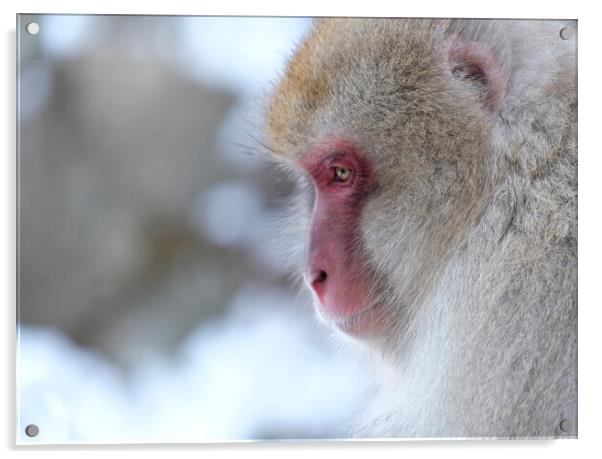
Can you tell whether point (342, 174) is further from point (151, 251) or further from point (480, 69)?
point (151, 251)

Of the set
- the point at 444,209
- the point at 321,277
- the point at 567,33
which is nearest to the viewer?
the point at 444,209

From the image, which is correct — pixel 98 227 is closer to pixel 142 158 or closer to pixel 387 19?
pixel 142 158

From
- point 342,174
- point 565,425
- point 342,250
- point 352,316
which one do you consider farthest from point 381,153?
point 565,425

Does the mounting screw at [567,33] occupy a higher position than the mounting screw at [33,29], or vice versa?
the mounting screw at [567,33]

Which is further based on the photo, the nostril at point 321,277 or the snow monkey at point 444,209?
the nostril at point 321,277

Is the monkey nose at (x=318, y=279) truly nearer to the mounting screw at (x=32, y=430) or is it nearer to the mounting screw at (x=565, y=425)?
the mounting screw at (x=565, y=425)

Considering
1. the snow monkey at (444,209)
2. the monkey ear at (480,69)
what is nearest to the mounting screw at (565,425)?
the snow monkey at (444,209)
